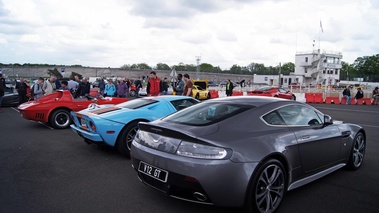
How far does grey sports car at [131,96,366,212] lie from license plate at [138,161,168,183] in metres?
0.01

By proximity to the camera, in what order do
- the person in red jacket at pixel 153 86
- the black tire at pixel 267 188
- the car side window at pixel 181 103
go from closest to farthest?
the black tire at pixel 267 188, the car side window at pixel 181 103, the person in red jacket at pixel 153 86

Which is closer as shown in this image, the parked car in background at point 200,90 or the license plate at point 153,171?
the license plate at point 153,171

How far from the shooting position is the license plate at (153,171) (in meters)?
3.05

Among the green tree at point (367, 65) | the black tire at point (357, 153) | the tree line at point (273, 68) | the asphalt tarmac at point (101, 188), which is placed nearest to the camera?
the asphalt tarmac at point (101, 188)

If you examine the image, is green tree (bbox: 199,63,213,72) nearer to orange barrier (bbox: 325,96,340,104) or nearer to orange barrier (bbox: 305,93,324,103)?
orange barrier (bbox: 305,93,324,103)

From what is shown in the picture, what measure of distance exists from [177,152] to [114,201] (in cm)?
118

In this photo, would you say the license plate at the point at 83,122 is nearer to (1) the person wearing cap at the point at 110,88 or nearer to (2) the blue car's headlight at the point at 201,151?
(2) the blue car's headlight at the point at 201,151

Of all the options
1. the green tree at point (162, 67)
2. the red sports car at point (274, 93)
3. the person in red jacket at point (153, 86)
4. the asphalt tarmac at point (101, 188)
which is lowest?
→ the asphalt tarmac at point (101, 188)

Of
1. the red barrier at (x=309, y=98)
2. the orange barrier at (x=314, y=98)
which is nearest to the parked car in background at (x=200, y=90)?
the red barrier at (x=309, y=98)

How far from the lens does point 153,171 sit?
10.4 ft

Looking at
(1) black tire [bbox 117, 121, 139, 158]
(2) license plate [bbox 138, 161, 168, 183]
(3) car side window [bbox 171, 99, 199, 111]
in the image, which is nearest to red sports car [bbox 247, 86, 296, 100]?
(3) car side window [bbox 171, 99, 199, 111]

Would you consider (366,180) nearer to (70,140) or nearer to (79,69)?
(70,140)

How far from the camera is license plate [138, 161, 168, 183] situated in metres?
3.05

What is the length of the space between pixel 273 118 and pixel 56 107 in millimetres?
6878
